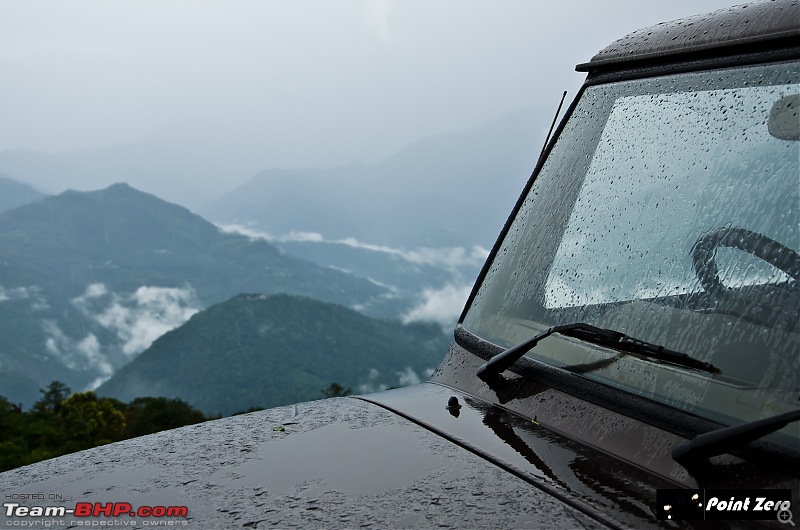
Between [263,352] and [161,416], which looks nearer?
[161,416]

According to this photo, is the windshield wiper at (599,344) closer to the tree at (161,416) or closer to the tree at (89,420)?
the tree at (161,416)

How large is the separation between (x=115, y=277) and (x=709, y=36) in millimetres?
92025

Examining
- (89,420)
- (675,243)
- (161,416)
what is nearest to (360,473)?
(675,243)

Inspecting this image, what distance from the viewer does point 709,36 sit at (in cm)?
171

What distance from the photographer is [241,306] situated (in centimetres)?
2977

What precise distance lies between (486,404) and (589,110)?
0.75 m

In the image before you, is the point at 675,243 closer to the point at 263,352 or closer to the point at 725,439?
the point at 725,439

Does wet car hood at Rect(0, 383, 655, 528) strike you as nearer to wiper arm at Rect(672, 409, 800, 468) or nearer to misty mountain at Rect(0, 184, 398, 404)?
→ wiper arm at Rect(672, 409, 800, 468)

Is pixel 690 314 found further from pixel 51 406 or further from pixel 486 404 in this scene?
pixel 51 406

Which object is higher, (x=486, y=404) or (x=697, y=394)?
(x=486, y=404)

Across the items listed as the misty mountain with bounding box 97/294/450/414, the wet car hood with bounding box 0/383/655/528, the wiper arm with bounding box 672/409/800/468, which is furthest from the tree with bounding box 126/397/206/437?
the misty mountain with bounding box 97/294/450/414

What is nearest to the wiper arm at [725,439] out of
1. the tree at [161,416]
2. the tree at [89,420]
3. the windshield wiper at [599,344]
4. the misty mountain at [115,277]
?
the windshield wiper at [599,344]

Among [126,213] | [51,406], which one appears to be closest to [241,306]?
[51,406]

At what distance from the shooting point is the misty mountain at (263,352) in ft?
88.9
